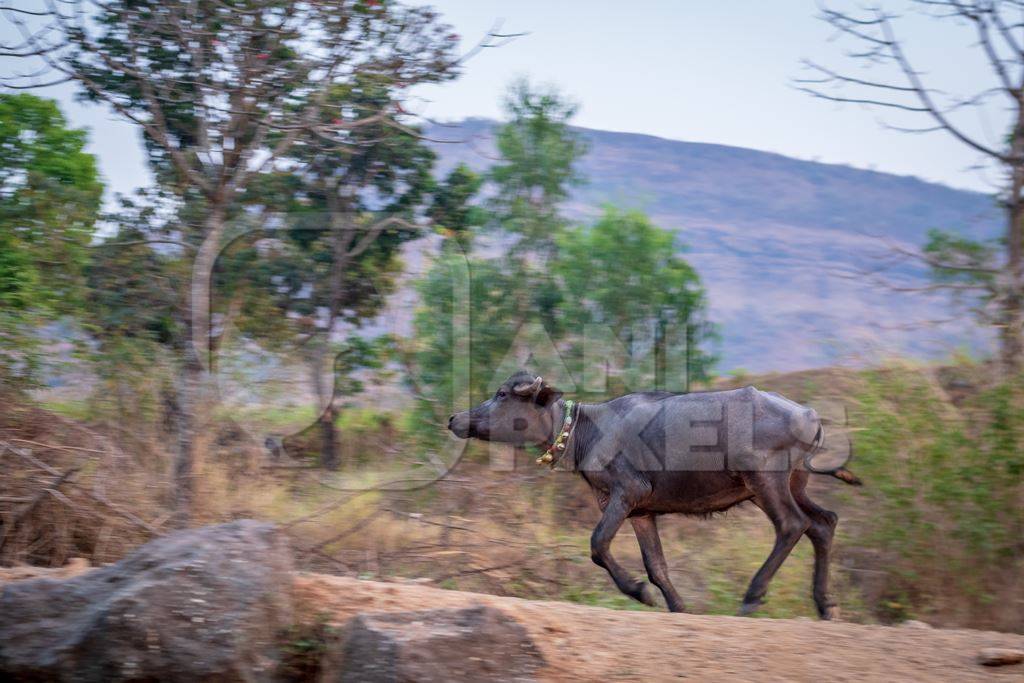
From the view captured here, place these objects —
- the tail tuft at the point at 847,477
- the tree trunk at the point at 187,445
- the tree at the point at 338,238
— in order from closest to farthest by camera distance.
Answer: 1. the tail tuft at the point at 847,477
2. the tree trunk at the point at 187,445
3. the tree at the point at 338,238

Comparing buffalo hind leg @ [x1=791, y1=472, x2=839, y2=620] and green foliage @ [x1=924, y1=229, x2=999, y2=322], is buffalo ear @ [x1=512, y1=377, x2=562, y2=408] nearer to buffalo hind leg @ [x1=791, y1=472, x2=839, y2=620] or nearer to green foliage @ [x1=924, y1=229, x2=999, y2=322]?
buffalo hind leg @ [x1=791, y1=472, x2=839, y2=620]

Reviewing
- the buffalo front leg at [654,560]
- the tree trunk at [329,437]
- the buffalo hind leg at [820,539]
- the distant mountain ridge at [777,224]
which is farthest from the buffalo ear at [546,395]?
the distant mountain ridge at [777,224]

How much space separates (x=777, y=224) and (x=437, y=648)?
29.8 metres

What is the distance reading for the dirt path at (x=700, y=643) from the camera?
500 centimetres

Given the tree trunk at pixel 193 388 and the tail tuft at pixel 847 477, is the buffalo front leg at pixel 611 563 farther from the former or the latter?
the tree trunk at pixel 193 388

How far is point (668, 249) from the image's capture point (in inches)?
512

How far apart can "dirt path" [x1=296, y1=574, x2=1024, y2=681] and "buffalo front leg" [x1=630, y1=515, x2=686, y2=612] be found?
1409 mm

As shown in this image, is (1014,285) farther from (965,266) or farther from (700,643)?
(700,643)

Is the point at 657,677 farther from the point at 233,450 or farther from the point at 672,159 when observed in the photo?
the point at 672,159

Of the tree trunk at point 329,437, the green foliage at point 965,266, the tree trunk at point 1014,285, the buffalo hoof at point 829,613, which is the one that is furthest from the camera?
the tree trunk at point 329,437

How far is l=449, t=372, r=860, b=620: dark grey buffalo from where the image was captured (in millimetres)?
7512

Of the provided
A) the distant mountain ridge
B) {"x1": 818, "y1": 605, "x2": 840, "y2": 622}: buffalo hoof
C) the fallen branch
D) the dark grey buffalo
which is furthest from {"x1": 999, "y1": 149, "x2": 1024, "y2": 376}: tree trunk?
the distant mountain ridge

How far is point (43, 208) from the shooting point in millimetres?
11055

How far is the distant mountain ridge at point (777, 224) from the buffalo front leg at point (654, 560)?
15.5 metres
